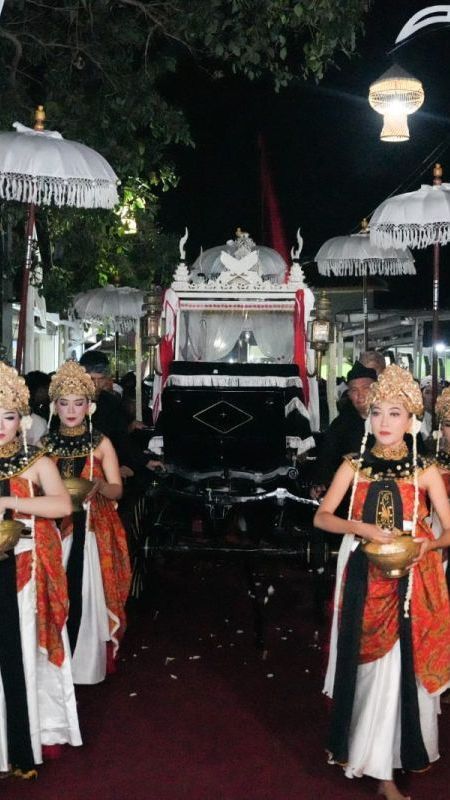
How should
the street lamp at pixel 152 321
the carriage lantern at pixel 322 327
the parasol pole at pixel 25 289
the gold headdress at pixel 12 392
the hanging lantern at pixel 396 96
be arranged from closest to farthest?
the gold headdress at pixel 12 392, the parasol pole at pixel 25 289, the hanging lantern at pixel 396 96, the carriage lantern at pixel 322 327, the street lamp at pixel 152 321

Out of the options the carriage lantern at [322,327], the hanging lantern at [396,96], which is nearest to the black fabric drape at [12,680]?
the carriage lantern at [322,327]

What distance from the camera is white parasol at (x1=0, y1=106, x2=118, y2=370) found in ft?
21.1

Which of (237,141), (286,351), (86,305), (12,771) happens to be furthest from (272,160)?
(12,771)

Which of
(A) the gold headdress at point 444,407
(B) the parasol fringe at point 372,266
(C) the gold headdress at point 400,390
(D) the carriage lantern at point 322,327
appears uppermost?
(B) the parasol fringe at point 372,266

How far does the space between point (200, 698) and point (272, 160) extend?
Answer: 58.1ft

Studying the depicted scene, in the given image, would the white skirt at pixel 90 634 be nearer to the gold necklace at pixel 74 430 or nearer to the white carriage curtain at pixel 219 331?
the gold necklace at pixel 74 430

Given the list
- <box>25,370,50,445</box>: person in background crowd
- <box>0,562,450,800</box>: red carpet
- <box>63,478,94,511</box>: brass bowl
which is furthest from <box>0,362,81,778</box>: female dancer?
<box>25,370,50,445</box>: person in background crowd

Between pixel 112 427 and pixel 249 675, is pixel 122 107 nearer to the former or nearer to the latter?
pixel 112 427

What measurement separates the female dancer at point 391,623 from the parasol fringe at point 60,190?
335 centimetres

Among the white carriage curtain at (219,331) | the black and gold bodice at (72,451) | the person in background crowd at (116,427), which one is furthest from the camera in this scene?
the white carriage curtain at (219,331)

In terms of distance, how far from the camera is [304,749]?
4758 mm

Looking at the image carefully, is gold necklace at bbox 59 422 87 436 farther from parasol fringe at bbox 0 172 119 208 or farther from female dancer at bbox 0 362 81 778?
parasol fringe at bbox 0 172 119 208

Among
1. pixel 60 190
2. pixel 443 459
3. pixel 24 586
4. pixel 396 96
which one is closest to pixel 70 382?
pixel 24 586

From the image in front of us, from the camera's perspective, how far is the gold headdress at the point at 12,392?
4.12 meters
